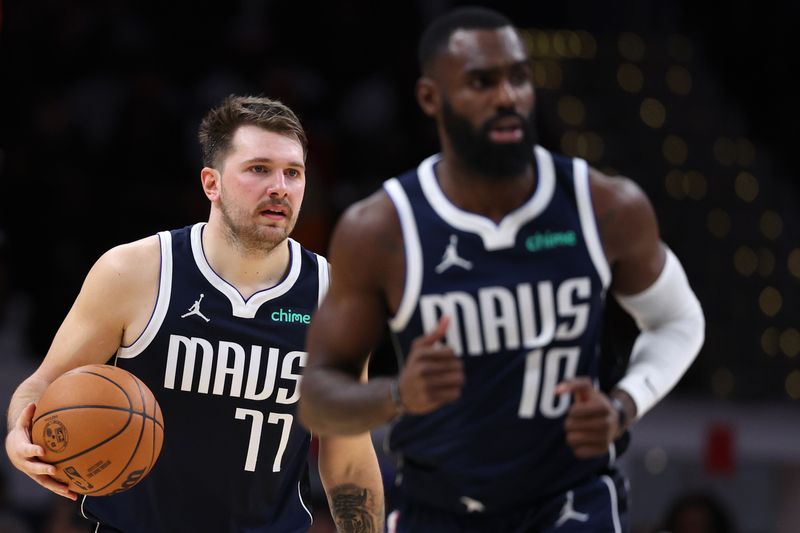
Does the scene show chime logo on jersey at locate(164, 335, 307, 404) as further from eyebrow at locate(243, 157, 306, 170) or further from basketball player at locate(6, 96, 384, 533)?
eyebrow at locate(243, 157, 306, 170)

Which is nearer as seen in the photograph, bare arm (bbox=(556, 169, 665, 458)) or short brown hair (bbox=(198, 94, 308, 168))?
bare arm (bbox=(556, 169, 665, 458))

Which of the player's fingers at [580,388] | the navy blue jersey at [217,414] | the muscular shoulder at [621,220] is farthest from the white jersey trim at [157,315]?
the player's fingers at [580,388]

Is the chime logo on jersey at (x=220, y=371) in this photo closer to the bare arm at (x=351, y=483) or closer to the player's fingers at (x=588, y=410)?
the bare arm at (x=351, y=483)

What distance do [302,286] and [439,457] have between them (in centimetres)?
149

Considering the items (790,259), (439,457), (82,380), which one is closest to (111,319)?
(82,380)

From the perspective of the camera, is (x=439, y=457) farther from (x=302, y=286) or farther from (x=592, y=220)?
(x=302, y=286)

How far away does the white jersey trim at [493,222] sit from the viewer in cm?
336

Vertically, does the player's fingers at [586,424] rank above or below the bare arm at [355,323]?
below

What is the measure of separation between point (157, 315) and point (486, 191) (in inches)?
63.0

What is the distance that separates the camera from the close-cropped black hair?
331 centimetres

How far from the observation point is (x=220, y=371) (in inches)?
180

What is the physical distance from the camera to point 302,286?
479 cm

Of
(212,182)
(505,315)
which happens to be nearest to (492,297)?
(505,315)

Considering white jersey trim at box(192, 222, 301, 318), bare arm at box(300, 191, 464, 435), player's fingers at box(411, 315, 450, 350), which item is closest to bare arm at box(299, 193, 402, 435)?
bare arm at box(300, 191, 464, 435)
